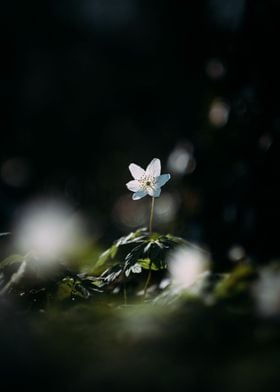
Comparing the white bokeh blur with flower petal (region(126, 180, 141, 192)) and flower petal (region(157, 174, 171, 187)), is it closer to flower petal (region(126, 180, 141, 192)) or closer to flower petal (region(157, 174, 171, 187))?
flower petal (region(126, 180, 141, 192))

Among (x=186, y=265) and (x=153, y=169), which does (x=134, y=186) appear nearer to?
(x=153, y=169)

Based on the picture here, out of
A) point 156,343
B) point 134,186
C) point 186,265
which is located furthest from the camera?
point 134,186

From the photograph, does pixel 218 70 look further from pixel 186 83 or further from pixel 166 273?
pixel 166 273

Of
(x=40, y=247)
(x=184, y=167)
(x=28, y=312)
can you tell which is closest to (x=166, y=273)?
(x=40, y=247)

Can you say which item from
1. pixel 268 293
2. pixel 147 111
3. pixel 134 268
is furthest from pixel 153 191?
pixel 147 111

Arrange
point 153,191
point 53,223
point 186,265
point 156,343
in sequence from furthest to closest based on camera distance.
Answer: point 53,223 → point 153,191 → point 186,265 → point 156,343

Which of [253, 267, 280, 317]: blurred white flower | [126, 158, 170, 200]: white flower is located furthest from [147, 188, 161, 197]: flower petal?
[253, 267, 280, 317]: blurred white flower

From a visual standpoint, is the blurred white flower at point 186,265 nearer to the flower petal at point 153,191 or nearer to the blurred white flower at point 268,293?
the blurred white flower at point 268,293
